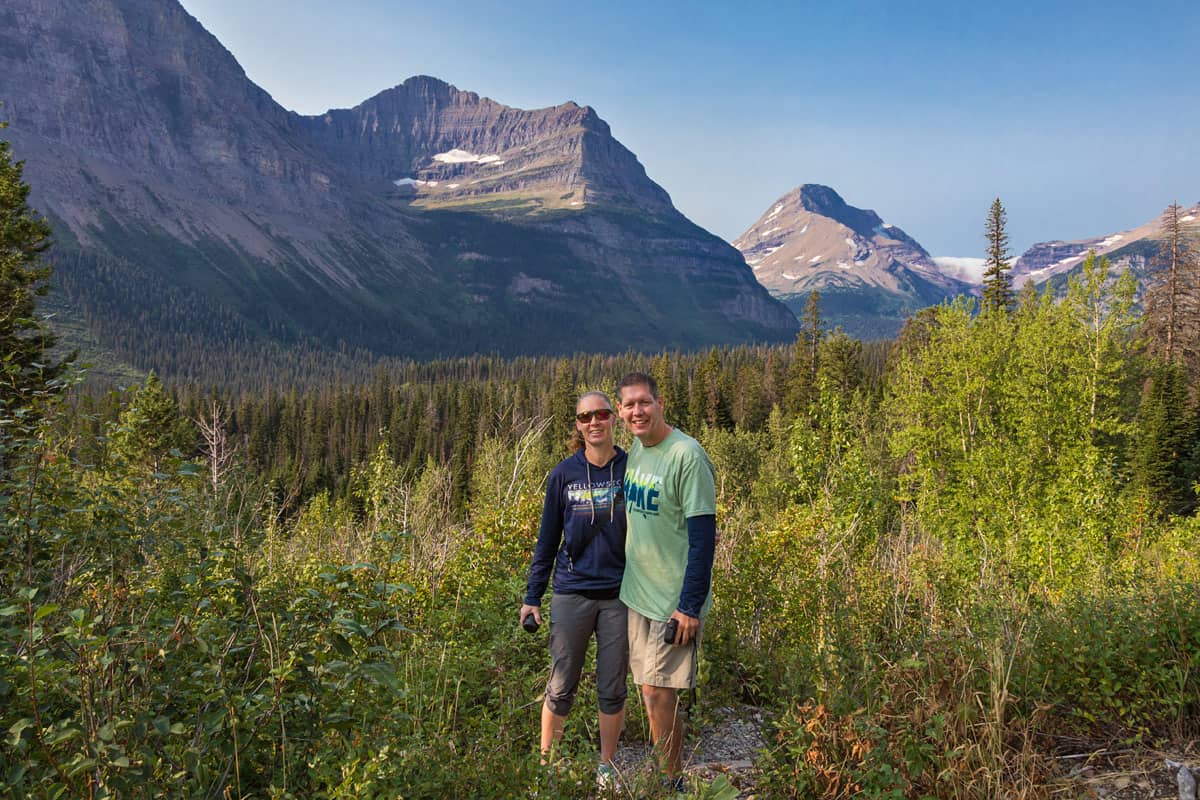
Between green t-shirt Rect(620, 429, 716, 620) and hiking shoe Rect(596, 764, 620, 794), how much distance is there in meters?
0.91

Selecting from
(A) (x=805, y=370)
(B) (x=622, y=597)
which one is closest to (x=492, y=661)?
(B) (x=622, y=597)

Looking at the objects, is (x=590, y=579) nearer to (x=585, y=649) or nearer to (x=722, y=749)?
(x=585, y=649)

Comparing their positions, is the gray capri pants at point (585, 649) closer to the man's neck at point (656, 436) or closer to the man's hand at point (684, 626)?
the man's hand at point (684, 626)

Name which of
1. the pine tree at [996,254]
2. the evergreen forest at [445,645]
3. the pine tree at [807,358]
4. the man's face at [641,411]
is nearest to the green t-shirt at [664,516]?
the man's face at [641,411]

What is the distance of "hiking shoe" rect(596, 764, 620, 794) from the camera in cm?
354

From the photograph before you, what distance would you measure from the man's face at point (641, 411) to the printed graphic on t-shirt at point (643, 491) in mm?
254

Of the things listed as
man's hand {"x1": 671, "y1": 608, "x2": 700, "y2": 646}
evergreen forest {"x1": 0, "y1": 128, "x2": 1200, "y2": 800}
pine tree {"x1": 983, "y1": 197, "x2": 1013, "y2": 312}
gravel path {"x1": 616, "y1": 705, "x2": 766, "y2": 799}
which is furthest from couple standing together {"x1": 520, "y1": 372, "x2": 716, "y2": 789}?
pine tree {"x1": 983, "y1": 197, "x2": 1013, "y2": 312}

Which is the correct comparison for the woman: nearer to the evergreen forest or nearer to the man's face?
the man's face

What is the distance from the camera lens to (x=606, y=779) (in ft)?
11.5

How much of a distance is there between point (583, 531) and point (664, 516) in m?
0.61

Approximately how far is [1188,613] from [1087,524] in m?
8.12

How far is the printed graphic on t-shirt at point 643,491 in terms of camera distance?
4109 millimetres

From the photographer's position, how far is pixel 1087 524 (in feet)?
37.1

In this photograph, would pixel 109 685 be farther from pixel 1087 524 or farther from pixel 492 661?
pixel 1087 524
